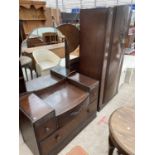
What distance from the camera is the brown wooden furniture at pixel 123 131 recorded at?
0.84 meters

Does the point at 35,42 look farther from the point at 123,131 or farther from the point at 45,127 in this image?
the point at 123,131

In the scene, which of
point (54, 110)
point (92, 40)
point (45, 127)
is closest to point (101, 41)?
point (92, 40)

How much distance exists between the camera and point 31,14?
124 cm

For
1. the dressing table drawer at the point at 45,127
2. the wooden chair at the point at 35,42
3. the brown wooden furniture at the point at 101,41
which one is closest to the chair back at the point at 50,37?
the wooden chair at the point at 35,42

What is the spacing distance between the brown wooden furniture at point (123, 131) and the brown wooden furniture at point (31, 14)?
3.54 feet

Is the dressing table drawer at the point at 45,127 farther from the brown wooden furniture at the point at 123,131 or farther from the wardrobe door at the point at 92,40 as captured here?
the wardrobe door at the point at 92,40

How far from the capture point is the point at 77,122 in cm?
152

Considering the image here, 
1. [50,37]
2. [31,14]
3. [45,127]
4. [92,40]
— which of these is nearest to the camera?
[45,127]

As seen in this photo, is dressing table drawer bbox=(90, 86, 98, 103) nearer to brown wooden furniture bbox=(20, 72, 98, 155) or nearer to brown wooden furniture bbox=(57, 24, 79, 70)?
brown wooden furniture bbox=(20, 72, 98, 155)

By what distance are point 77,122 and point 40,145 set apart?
502mm

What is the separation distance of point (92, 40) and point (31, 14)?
2.32 feet

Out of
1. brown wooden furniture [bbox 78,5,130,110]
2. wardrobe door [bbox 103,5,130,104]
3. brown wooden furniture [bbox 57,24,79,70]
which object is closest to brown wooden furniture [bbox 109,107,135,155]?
brown wooden furniture [bbox 78,5,130,110]
